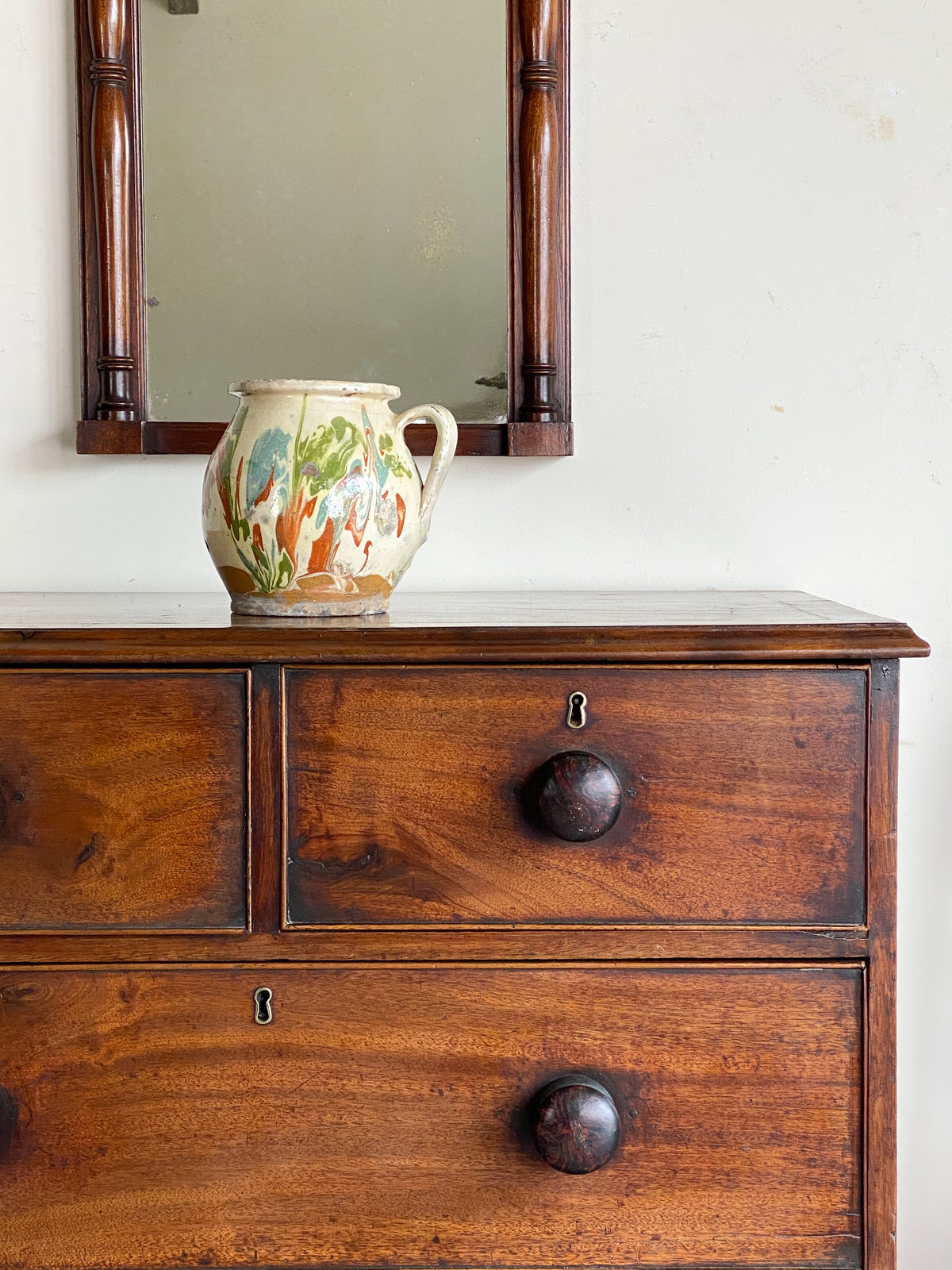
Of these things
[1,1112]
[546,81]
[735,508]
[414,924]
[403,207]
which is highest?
[546,81]

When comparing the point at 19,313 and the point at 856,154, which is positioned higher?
the point at 856,154

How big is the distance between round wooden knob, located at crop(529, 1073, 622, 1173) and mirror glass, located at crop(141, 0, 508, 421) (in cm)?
74

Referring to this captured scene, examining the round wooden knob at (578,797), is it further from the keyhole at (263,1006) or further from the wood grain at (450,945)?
the keyhole at (263,1006)

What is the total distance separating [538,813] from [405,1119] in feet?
0.80

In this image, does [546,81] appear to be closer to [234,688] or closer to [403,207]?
[403,207]

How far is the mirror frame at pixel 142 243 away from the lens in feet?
4.09

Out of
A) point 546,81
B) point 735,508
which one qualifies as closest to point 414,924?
point 735,508

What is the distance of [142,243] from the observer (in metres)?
1.26

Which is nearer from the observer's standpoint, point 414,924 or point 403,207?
point 414,924

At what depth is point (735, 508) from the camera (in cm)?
133

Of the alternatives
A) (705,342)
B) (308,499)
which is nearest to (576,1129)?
(308,499)

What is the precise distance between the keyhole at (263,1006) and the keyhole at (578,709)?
30cm

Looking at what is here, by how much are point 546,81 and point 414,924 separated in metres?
0.93

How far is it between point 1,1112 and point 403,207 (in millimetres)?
971
